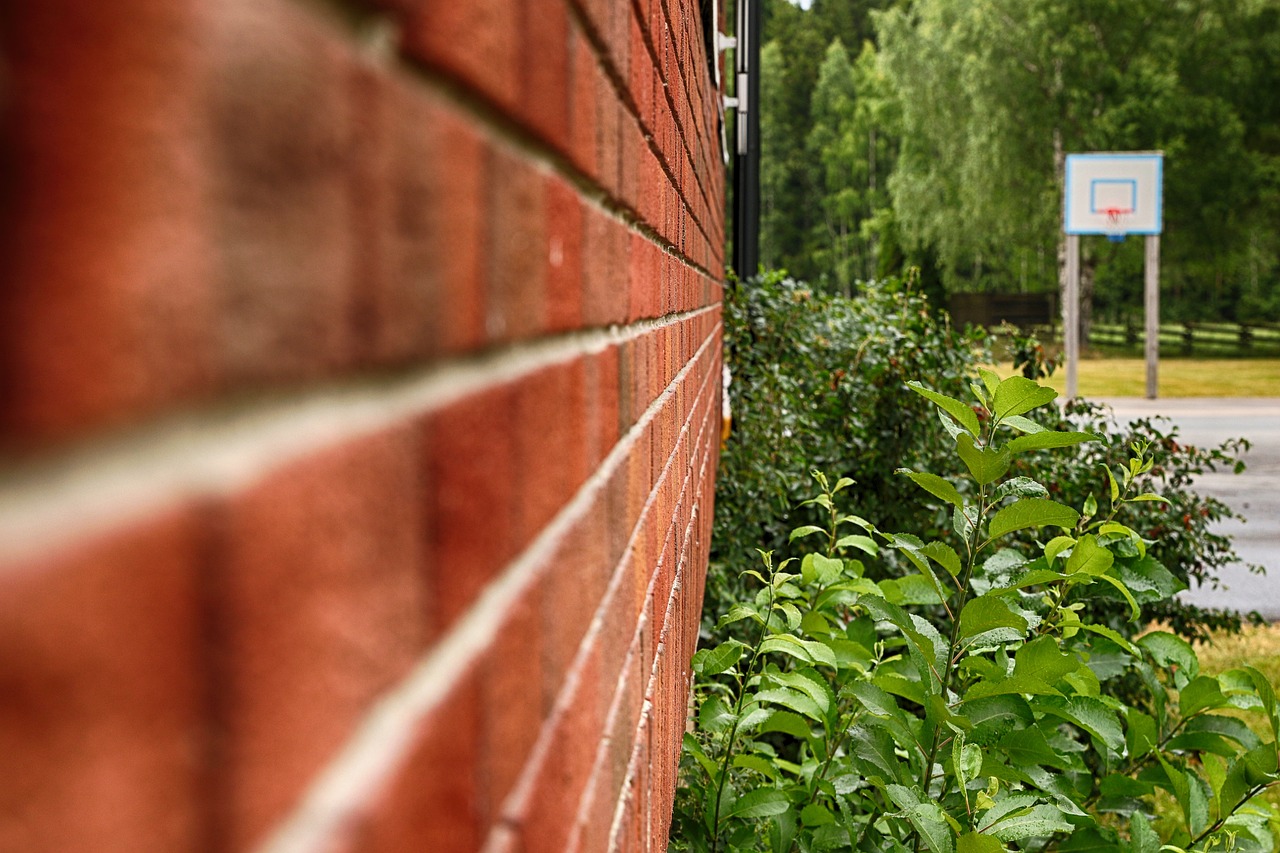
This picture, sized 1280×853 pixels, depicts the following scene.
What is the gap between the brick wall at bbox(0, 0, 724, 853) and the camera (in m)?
0.27

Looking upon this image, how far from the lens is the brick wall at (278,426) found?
27cm

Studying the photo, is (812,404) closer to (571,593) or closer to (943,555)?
(943,555)

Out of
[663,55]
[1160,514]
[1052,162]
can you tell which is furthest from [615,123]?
[1052,162]

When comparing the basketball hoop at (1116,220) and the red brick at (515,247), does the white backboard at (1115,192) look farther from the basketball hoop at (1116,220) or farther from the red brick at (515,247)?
the red brick at (515,247)

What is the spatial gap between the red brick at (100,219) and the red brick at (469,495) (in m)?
0.19

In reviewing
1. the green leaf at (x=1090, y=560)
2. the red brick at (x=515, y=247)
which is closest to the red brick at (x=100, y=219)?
the red brick at (x=515, y=247)

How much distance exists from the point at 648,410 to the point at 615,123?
458 mm

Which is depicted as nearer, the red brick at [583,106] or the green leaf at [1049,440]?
the red brick at [583,106]

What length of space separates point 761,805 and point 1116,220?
64.4 feet

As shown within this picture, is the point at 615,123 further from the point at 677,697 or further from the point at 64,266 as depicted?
the point at 677,697

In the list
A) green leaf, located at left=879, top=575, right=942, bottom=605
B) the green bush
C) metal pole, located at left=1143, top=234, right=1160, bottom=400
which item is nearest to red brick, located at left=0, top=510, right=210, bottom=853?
green leaf, located at left=879, top=575, right=942, bottom=605

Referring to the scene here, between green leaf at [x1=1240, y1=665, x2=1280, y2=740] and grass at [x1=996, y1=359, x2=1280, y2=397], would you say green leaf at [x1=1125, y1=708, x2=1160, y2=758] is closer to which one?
green leaf at [x1=1240, y1=665, x2=1280, y2=740]

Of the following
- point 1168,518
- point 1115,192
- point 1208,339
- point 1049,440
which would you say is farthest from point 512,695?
point 1208,339

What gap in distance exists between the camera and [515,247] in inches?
26.6
